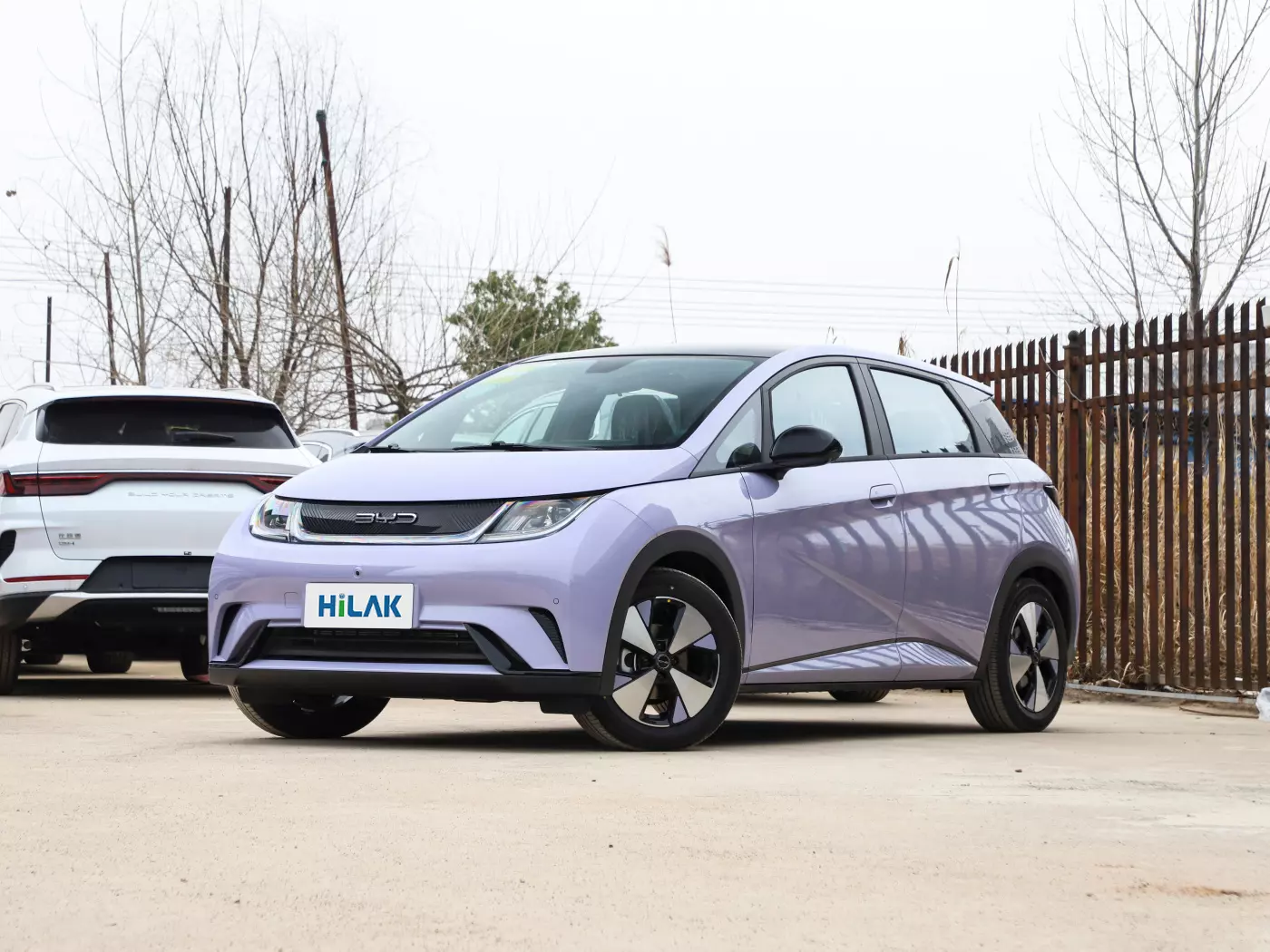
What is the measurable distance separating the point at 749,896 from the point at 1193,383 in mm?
7539

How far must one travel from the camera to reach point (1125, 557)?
1202 cm

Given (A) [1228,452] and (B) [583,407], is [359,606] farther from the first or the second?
(A) [1228,452]

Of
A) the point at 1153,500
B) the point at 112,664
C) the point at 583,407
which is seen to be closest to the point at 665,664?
the point at 583,407

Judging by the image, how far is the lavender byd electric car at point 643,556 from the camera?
6.93m

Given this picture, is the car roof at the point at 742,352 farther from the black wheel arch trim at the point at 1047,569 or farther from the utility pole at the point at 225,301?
the utility pole at the point at 225,301

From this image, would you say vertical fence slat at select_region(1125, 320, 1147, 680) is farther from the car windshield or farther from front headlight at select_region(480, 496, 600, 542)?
front headlight at select_region(480, 496, 600, 542)

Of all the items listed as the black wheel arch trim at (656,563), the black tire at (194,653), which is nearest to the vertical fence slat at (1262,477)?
the black wheel arch trim at (656,563)

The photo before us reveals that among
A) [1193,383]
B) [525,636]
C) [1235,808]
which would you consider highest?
[1193,383]

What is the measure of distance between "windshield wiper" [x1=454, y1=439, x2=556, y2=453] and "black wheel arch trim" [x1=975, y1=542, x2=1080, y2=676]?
2536 millimetres

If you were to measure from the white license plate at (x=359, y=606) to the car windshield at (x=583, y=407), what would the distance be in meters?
0.90

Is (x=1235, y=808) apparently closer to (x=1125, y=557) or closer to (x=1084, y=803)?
(x=1084, y=803)

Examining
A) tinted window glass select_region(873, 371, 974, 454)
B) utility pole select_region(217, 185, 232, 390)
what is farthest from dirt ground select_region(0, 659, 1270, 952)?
utility pole select_region(217, 185, 232, 390)

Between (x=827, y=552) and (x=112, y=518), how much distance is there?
14.9 feet

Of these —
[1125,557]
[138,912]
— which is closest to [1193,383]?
[1125,557]
